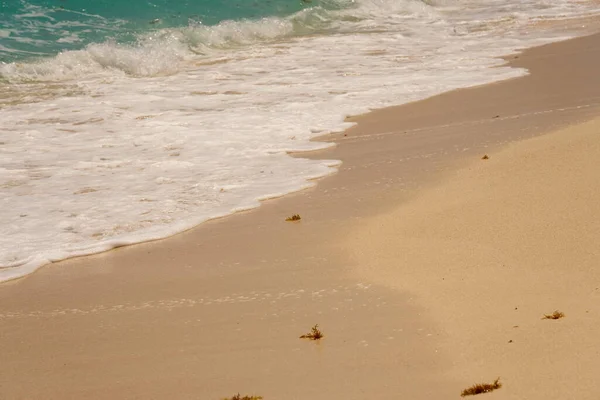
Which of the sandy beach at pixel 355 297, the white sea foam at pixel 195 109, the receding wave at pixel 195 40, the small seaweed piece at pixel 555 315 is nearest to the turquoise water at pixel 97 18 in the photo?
the receding wave at pixel 195 40

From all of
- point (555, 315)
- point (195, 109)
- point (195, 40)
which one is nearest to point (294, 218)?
point (555, 315)

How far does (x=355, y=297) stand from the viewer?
4.66m

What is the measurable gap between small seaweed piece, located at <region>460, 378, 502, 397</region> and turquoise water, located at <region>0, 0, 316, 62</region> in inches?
512

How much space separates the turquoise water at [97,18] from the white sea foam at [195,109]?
3.09 feet

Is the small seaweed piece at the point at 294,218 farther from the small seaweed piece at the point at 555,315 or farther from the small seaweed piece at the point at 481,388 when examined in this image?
the small seaweed piece at the point at 481,388

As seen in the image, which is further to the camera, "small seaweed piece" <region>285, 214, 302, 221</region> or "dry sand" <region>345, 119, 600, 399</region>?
"small seaweed piece" <region>285, 214, 302, 221</region>

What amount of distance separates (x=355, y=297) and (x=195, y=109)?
643cm

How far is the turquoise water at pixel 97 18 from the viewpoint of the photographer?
16.5 m

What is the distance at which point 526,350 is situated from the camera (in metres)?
3.75

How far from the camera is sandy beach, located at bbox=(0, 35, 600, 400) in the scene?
149 inches

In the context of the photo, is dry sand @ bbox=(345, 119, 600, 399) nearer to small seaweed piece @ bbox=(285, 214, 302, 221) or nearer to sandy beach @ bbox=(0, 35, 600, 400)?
sandy beach @ bbox=(0, 35, 600, 400)

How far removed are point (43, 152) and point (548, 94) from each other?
537 cm

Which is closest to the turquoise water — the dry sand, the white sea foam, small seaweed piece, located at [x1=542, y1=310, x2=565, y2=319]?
the white sea foam

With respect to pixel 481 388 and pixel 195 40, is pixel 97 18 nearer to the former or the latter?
pixel 195 40
